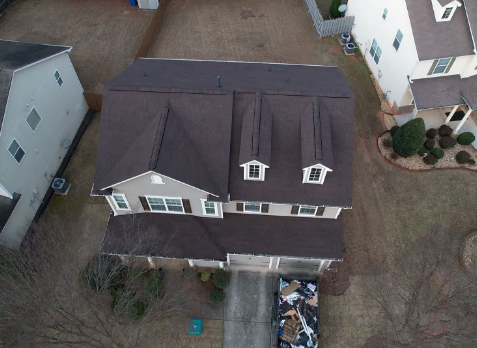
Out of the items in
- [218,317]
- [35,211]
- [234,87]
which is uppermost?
[234,87]

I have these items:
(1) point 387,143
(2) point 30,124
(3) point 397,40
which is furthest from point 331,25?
(2) point 30,124

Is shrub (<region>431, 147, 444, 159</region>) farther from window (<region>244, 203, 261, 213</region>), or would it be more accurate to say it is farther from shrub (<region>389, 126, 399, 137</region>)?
window (<region>244, 203, 261, 213</region>)

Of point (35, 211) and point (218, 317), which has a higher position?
point (35, 211)

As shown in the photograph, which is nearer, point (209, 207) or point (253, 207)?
point (209, 207)

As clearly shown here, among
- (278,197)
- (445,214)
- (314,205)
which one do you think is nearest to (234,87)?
(278,197)

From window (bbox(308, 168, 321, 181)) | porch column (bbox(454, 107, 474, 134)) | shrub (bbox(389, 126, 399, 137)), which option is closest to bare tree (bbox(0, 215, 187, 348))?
window (bbox(308, 168, 321, 181))

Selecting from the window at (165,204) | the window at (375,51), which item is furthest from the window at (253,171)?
the window at (375,51)

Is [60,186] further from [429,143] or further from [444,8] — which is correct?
[444,8]

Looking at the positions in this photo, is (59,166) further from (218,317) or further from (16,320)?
(218,317)
